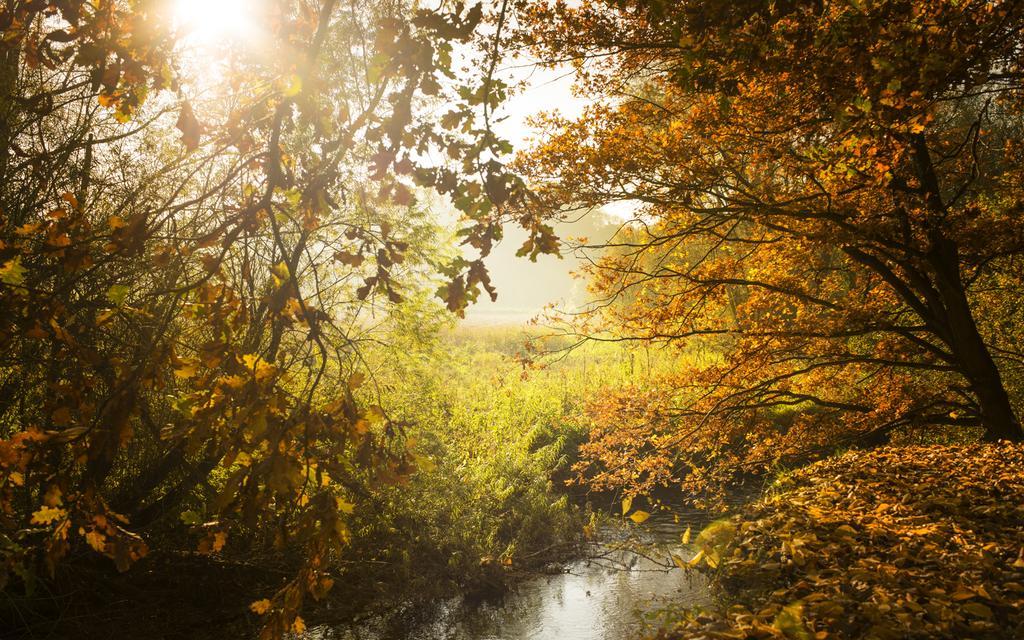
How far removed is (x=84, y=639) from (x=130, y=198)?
383cm

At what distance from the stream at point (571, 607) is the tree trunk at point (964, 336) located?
12.1ft

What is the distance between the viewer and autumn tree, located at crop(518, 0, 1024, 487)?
4.33 m

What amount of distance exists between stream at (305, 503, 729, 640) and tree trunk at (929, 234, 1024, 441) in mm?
3689

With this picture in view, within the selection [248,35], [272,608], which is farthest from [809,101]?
[272,608]

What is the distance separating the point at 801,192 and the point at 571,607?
17.7ft

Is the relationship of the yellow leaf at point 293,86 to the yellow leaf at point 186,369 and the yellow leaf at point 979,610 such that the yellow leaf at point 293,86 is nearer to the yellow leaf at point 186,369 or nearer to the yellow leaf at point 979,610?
the yellow leaf at point 186,369

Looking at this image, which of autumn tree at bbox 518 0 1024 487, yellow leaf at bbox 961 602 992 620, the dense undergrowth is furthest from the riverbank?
the dense undergrowth

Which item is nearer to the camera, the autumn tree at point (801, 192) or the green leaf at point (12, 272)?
the green leaf at point (12, 272)

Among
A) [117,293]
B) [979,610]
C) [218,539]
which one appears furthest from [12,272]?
[979,610]

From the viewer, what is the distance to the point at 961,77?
14.9 feet

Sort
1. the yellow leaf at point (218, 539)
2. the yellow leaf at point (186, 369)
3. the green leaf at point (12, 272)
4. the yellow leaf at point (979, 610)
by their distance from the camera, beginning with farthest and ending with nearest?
the yellow leaf at point (979, 610) → the green leaf at point (12, 272) → the yellow leaf at point (218, 539) → the yellow leaf at point (186, 369)

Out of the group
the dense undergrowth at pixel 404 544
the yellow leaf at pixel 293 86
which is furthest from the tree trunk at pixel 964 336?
the yellow leaf at pixel 293 86

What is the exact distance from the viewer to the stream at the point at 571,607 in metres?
6.52

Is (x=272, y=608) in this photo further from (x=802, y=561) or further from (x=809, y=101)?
(x=809, y=101)
